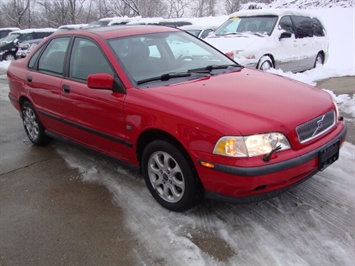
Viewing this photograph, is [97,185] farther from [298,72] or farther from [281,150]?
[298,72]

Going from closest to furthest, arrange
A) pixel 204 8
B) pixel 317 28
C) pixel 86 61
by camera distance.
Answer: pixel 86 61 → pixel 317 28 → pixel 204 8

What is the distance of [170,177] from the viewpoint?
121 inches

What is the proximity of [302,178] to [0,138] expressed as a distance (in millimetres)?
4548

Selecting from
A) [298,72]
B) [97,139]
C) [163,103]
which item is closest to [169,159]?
[163,103]

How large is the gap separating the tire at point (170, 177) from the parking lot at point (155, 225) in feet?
0.42

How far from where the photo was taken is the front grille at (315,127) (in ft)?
9.07

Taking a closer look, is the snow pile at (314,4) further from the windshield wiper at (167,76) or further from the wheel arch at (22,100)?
the windshield wiper at (167,76)

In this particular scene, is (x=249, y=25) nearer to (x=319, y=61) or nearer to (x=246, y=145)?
(x=319, y=61)

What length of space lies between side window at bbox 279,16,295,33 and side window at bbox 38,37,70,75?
5.62 metres

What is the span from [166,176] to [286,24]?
6.74 meters

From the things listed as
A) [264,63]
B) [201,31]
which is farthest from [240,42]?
[201,31]

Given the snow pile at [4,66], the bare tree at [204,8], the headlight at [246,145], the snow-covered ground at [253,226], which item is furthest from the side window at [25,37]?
the bare tree at [204,8]

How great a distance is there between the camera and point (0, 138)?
5.49 metres

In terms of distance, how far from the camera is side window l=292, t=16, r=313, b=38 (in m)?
8.88
